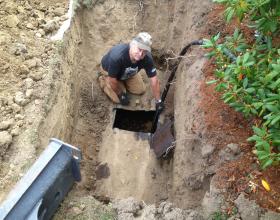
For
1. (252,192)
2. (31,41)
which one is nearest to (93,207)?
(252,192)

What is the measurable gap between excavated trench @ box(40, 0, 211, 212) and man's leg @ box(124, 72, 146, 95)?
13cm

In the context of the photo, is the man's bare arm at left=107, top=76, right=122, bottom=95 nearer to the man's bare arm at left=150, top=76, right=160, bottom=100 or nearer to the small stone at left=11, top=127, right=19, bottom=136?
the man's bare arm at left=150, top=76, right=160, bottom=100

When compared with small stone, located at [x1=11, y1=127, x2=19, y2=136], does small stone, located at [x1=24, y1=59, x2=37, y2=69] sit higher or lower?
higher

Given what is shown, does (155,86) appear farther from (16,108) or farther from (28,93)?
(16,108)

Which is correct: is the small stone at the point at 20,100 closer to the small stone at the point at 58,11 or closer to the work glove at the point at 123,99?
the small stone at the point at 58,11

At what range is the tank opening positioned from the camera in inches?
240

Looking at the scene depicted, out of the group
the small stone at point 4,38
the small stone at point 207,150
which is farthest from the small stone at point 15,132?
the small stone at point 207,150

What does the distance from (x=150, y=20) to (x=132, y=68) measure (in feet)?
4.46

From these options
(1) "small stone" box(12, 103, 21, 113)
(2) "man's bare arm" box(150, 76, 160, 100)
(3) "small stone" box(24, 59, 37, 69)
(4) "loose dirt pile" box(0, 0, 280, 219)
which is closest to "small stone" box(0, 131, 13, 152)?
(4) "loose dirt pile" box(0, 0, 280, 219)

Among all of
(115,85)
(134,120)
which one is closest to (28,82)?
(115,85)

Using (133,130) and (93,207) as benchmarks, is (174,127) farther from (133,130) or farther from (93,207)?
(93,207)

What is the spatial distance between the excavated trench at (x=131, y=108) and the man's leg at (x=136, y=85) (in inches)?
5.2

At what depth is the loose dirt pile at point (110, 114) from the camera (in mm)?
4191

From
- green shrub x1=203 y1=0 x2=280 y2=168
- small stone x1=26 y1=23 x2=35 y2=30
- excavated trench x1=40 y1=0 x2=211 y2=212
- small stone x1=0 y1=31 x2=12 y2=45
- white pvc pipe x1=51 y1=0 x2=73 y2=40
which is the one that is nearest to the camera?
green shrub x1=203 y1=0 x2=280 y2=168
